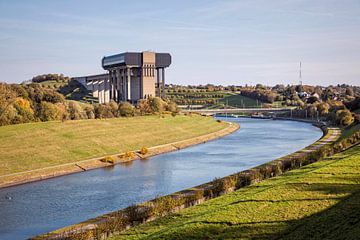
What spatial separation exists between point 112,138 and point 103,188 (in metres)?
20.3

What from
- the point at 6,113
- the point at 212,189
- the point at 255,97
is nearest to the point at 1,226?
the point at 212,189

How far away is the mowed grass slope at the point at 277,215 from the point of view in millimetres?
13055

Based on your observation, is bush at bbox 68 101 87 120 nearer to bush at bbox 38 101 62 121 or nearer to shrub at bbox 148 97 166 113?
bush at bbox 38 101 62 121

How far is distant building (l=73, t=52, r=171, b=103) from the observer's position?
98500 millimetres

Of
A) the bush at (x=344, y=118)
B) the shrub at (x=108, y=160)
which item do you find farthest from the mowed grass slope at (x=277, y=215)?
the bush at (x=344, y=118)

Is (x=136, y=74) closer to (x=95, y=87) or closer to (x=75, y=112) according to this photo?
(x=95, y=87)

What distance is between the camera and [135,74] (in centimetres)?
10138

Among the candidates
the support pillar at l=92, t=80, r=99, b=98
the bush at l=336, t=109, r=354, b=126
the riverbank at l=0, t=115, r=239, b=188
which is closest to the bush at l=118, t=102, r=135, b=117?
the riverbank at l=0, t=115, r=239, b=188

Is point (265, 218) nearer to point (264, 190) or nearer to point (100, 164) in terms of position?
point (264, 190)

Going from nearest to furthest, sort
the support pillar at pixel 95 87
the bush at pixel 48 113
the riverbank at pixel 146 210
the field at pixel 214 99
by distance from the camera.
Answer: the riverbank at pixel 146 210
the bush at pixel 48 113
the support pillar at pixel 95 87
the field at pixel 214 99

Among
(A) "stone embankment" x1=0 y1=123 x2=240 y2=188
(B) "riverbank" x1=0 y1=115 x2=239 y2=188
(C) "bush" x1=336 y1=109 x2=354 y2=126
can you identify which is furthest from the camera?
(C) "bush" x1=336 y1=109 x2=354 y2=126

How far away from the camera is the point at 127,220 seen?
18047mm

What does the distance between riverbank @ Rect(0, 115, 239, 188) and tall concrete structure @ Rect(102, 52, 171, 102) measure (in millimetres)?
28348

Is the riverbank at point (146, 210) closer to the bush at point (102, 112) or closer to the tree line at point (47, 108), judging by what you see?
the tree line at point (47, 108)
